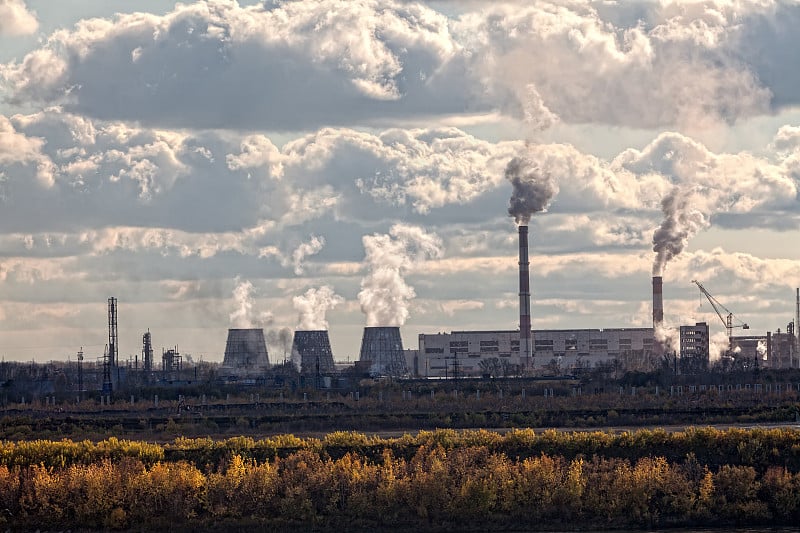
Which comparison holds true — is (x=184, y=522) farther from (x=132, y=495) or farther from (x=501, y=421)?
(x=501, y=421)

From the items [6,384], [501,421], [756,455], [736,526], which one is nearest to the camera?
[736,526]

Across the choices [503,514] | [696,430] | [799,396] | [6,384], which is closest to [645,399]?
[799,396]

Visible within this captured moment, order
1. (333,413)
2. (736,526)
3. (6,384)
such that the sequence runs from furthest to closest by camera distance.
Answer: (6,384)
(333,413)
(736,526)

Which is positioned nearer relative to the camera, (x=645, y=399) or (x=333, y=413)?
(x=333, y=413)

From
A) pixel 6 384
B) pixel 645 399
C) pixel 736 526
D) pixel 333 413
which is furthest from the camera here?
pixel 6 384

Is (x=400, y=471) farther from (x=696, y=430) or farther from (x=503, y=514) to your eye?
(x=696, y=430)

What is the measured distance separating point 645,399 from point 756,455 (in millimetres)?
54501

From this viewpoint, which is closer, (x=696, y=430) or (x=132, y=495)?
(x=132, y=495)

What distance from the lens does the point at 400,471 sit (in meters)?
58.2

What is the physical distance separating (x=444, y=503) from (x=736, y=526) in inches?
404

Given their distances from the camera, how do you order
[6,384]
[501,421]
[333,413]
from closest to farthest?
[501,421] < [333,413] < [6,384]

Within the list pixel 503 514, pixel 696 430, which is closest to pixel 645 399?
pixel 696 430

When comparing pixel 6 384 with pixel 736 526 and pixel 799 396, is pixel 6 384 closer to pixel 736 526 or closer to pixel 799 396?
pixel 799 396

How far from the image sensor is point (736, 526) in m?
55.4
